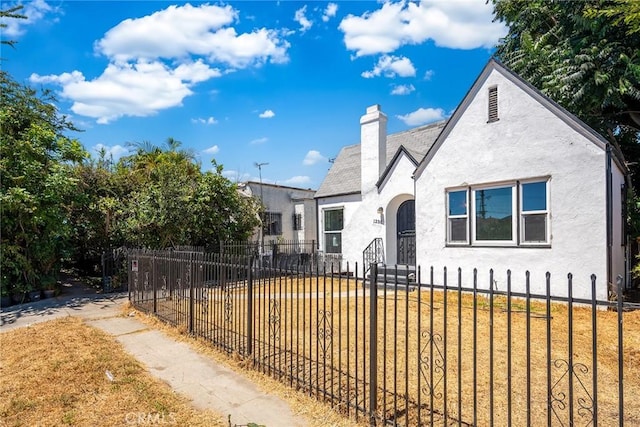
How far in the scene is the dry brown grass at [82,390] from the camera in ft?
12.6

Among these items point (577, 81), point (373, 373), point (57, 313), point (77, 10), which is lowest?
point (57, 313)

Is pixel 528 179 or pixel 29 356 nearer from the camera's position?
pixel 29 356

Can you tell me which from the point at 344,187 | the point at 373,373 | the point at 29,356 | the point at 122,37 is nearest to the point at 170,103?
the point at 122,37

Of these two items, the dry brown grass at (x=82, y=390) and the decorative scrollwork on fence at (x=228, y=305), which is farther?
the decorative scrollwork on fence at (x=228, y=305)

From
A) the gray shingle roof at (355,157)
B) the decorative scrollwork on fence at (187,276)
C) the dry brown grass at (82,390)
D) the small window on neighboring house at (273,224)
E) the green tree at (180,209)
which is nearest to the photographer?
the dry brown grass at (82,390)

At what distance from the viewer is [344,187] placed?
57.1 feet

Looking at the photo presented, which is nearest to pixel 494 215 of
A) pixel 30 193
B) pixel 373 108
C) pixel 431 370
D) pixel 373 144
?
pixel 373 144

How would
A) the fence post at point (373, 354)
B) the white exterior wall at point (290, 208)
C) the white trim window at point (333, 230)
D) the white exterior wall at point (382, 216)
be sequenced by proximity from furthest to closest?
the white exterior wall at point (290, 208)
the white trim window at point (333, 230)
the white exterior wall at point (382, 216)
the fence post at point (373, 354)

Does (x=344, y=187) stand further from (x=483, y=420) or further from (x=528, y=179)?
(x=483, y=420)

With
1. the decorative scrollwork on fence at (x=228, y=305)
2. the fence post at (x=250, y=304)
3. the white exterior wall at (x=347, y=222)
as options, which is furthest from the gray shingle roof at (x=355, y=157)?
the fence post at (x=250, y=304)

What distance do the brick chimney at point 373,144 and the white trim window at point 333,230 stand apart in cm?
275

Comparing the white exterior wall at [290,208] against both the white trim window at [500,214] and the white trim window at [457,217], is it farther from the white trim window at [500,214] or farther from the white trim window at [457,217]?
the white trim window at [500,214]

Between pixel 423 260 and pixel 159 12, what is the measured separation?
10315mm

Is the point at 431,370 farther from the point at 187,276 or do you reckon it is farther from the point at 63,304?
the point at 63,304
